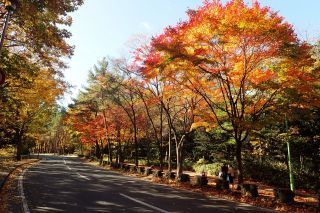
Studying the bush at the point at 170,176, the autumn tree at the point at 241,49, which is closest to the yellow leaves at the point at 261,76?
the autumn tree at the point at 241,49

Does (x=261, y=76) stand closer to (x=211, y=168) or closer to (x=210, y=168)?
(x=211, y=168)

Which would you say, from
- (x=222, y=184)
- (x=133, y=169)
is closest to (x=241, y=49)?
(x=222, y=184)

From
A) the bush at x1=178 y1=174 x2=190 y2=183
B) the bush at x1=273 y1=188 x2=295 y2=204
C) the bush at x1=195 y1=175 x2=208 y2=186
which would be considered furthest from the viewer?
the bush at x1=178 y1=174 x2=190 y2=183

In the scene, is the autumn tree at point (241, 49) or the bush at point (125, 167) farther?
the bush at point (125, 167)

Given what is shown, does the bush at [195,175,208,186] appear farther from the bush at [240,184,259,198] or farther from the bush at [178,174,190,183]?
the bush at [240,184,259,198]

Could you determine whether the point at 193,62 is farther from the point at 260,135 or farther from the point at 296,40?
the point at 260,135

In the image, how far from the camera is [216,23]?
480 inches

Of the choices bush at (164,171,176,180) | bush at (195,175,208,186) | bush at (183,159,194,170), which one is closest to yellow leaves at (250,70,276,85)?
bush at (195,175,208,186)

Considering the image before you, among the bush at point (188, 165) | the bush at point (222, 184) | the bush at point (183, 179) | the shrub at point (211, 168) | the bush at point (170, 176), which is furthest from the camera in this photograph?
the bush at point (188, 165)

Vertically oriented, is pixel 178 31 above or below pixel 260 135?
above

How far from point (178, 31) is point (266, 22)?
3868mm

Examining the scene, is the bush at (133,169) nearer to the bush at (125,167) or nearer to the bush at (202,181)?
the bush at (125,167)

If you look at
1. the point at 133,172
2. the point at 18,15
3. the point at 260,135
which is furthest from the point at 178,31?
the point at 133,172

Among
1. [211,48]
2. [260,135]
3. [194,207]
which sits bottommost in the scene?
[194,207]
